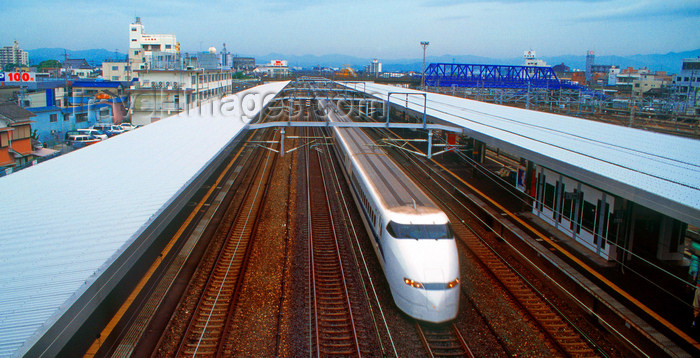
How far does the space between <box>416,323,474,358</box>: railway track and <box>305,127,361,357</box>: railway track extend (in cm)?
115

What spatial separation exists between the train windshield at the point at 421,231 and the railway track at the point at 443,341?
1560 millimetres

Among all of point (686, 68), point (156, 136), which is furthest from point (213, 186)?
point (686, 68)

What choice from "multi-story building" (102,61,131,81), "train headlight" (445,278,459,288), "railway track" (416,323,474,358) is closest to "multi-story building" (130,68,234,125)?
"multi-story building" (102,61,131,81)

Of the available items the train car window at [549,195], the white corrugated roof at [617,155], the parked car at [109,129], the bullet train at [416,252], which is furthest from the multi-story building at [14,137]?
the train car window at [549,195]

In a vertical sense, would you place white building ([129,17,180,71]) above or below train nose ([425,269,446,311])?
above

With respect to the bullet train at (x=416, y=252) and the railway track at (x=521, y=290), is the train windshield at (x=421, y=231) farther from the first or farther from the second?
the railway track at (x=521, y=290)

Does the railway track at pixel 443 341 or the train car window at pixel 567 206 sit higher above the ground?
the train car window at pixel 567 206

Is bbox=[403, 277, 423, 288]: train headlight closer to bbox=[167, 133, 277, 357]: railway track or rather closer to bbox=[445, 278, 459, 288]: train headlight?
bbox=[445, 278, 459, 288]: train headlight

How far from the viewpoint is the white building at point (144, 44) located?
62947 mm

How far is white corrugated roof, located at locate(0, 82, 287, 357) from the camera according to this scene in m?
5.07

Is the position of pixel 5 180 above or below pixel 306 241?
above

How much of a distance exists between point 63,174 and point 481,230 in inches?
434

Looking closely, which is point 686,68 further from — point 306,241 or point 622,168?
point 306,241

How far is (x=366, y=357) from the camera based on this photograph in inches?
290
